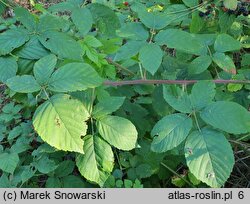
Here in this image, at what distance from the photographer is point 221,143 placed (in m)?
1.14

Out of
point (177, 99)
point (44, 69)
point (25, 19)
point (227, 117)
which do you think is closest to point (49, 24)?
point (25, 19)

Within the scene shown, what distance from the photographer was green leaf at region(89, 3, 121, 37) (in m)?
1.49

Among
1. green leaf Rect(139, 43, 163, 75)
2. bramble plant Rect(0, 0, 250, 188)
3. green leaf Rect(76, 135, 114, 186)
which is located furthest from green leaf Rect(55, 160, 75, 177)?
green leaf Rect(139, 43, 163, 75)

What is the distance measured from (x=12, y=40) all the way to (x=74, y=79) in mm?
305

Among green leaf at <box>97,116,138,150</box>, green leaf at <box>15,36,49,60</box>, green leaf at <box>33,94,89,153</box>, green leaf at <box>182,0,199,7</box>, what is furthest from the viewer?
green leaf at <box>182,0,199,7</box>

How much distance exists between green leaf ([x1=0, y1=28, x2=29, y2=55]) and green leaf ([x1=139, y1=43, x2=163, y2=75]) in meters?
0.43

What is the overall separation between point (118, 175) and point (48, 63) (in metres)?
0.86

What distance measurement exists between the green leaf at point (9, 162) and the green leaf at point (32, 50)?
29.4 inches

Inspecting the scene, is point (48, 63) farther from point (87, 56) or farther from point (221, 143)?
point (221, 143)

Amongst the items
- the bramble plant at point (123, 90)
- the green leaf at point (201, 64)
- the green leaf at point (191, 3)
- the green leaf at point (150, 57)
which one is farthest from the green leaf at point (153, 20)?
the green leaf at point (191, 3)

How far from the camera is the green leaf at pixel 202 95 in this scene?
1240mm

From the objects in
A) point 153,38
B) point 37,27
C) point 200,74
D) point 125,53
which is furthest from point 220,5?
point 37,27

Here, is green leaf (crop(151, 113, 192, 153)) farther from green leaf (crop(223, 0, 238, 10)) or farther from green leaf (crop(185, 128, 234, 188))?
green leaf (crop(223, 0, 238, 10))

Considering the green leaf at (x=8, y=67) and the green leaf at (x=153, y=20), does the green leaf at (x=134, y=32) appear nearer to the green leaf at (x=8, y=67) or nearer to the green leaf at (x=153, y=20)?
the green leaf at (x=153, y=20)
